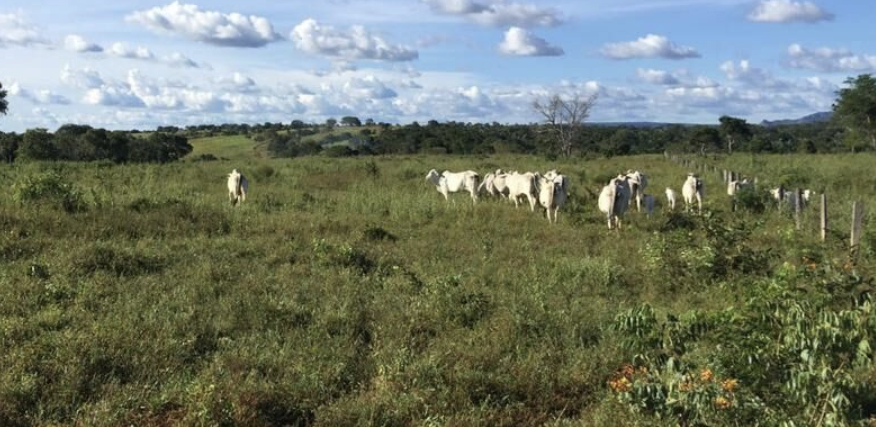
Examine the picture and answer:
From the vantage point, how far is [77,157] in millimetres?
45969

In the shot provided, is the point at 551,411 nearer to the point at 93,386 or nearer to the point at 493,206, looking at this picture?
the point at 93,386

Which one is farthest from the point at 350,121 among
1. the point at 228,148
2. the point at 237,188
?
the point at 237,188

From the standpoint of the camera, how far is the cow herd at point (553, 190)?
563 inches

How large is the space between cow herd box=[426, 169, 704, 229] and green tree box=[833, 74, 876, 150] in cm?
4095

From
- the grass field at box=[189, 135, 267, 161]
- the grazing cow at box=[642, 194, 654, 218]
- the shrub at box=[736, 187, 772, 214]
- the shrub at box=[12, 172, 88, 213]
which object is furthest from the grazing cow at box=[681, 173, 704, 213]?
the grass field at box=[189, 135, 267, 161]

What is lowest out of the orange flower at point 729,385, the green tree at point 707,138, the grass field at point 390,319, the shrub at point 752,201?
the grass field at point 390,319

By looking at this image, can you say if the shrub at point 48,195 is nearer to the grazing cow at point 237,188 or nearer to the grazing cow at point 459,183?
the grazing cow at point 237,188

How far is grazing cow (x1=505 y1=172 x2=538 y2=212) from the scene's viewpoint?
57.7 feet

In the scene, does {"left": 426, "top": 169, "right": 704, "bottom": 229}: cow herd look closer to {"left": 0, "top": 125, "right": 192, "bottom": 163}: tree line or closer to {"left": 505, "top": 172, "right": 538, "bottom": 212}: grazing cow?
{"left": 505, "top": 172, "right": 538, "bottom": 212}: grazing cow

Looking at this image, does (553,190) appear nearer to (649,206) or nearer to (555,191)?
(555,191)

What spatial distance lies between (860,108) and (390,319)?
2197 inches

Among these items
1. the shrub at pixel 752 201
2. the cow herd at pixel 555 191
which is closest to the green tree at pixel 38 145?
the cow herd at pixel 555 191

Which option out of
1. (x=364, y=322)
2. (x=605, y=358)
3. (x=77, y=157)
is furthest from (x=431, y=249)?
(x=77, y=157)

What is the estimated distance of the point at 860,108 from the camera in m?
51.6
